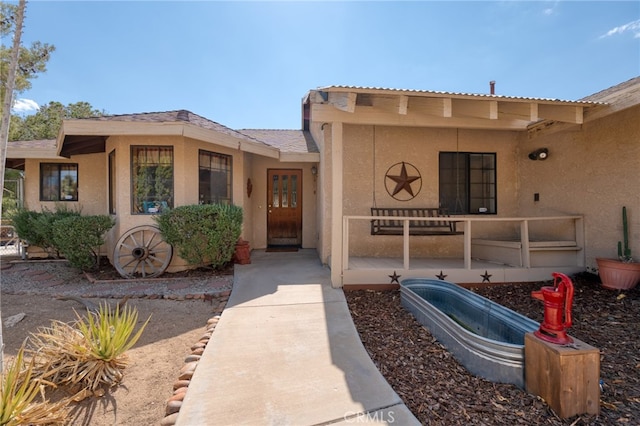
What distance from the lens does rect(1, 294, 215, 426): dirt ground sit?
2.24m

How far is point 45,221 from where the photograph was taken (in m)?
6.79

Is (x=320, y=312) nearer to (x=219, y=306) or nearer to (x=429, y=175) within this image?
(x=219, y=306)

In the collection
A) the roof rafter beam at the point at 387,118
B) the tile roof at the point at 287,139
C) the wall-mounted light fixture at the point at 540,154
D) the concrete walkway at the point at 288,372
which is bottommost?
the concrete walkway at the point at 288,372

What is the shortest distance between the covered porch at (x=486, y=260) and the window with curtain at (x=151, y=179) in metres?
3.92

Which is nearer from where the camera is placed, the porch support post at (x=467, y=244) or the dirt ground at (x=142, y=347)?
the dirt ground at (x=142, y=347)

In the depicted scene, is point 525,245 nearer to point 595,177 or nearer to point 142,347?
point 595,177

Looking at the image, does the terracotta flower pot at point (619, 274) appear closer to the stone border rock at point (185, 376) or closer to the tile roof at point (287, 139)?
the stone border rock at point (185, 376)

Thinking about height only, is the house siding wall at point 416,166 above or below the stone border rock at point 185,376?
above

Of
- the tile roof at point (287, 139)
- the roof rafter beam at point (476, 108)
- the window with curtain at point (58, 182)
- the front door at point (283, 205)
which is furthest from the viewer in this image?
the front door at point (283, 205)

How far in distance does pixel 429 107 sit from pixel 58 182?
9.92m

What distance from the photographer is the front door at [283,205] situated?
8438mm

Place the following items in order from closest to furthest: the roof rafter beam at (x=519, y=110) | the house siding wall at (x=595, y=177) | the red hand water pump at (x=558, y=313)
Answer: the red hand water pump at (x=558, y=313), the roof rafter beam at (x=519, y=110), the house siding wall at (x=595, y=177)

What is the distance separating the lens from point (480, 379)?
8.05 feet

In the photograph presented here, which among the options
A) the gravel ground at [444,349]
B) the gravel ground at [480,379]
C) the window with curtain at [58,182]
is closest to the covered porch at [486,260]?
the gravel ground at [444,349]
